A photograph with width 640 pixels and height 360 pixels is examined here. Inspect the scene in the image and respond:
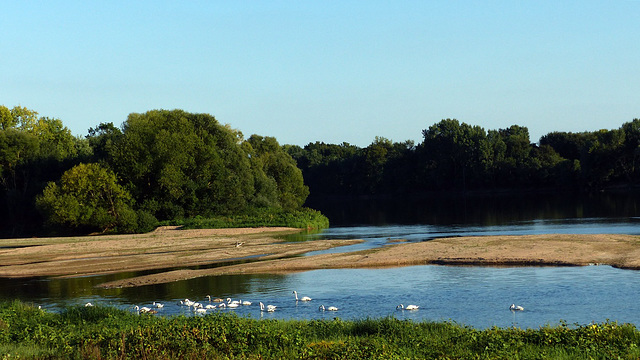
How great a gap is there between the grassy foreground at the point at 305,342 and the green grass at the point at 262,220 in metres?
62.2

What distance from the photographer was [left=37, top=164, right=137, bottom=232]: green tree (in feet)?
265

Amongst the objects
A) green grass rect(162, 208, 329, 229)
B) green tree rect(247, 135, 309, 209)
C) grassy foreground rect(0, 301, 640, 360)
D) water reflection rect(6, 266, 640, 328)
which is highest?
green tree rect(247, 135, 309, 209)

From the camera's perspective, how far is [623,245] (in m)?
47.5

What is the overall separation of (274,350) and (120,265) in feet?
117

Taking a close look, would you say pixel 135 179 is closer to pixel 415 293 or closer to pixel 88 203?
pixel 88 203

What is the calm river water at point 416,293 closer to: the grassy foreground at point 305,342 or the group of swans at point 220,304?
the group of swans at point 220,304

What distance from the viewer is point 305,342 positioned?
735 inches

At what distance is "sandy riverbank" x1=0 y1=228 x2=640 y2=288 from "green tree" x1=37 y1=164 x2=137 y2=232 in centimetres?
1174

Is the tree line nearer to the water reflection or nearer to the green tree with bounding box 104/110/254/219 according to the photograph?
the green tree with bounding box 104/110/254/219

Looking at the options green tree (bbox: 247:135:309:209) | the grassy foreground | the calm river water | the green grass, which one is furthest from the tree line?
the grassy foreground

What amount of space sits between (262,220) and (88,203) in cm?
2243

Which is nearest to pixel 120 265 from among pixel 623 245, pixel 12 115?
pixel 623 245

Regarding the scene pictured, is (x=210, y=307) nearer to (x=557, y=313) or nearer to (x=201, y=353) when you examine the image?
(x=201, y=353)

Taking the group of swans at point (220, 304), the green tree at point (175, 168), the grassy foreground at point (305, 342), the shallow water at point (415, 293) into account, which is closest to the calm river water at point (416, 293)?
the shallow water at point (415, 293)
